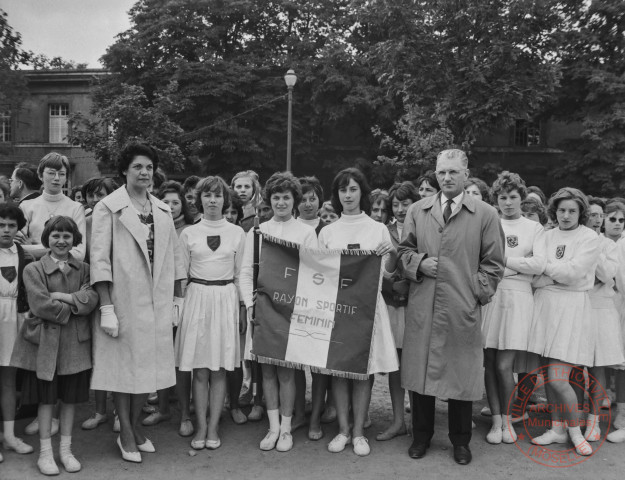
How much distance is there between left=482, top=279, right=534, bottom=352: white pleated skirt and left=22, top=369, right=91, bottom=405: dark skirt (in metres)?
3.33

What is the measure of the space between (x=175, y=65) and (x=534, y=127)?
16.7 meters

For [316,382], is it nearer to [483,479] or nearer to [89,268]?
[483,479]

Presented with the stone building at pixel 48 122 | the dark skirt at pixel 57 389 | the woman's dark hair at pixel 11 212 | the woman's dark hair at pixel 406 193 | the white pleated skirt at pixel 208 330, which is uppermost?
the stone building at pixel 48 122

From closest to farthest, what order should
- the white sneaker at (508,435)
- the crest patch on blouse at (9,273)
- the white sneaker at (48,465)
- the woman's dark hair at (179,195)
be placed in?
the white sneaker at (48,465) < the crest patch on blouse at (9,273) < the white sneaker at (508,435) < the woman's dark hair at (179,195)

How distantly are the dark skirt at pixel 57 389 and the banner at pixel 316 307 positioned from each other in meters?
1.36

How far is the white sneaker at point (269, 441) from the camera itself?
4824 mm

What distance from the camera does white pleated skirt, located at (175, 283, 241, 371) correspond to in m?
4.86

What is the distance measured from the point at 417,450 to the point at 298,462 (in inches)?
38.2

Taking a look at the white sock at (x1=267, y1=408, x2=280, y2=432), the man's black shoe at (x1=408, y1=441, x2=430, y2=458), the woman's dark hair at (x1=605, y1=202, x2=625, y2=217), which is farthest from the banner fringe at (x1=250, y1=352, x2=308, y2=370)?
the woman's dark hair at (x1=605, y1=202, x2=625, y2=217)

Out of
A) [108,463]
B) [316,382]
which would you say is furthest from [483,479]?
[108,463]

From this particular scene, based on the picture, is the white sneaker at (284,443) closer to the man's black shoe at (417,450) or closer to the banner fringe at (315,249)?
the man's black shoe at (417,450)

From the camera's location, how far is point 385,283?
500 cm

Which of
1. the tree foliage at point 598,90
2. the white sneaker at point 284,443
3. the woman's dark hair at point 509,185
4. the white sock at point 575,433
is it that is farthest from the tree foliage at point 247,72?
the white sock at point 575,433

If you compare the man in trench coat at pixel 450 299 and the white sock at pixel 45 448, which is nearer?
the white sock at pixel 45 448
